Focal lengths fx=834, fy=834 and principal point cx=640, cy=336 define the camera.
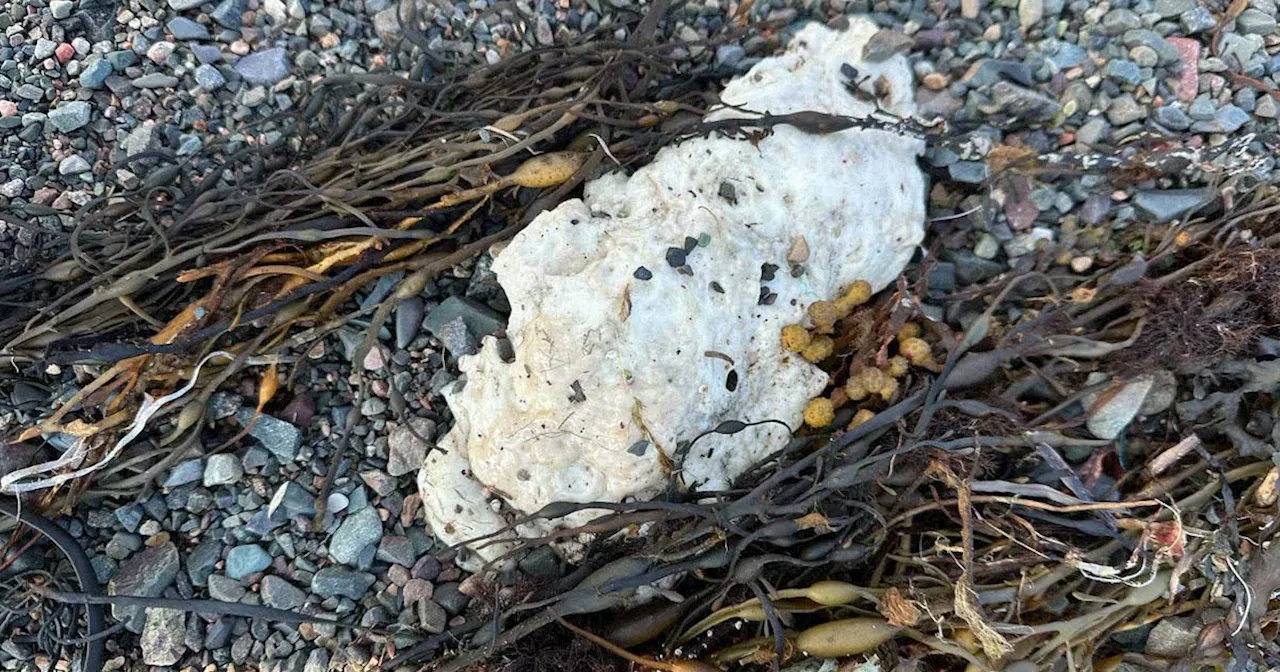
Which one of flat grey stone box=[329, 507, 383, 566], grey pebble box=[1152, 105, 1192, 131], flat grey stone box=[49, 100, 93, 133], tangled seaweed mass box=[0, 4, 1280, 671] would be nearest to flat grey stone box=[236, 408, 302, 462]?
tangled seaweed mass box=[0, 4, 1280, 671]

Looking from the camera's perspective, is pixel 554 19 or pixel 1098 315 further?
pixel 554 19

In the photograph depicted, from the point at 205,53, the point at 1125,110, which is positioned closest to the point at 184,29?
the point at 205,53

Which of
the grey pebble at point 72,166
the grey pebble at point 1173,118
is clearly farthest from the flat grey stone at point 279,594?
the grey pebble at point 1173,118

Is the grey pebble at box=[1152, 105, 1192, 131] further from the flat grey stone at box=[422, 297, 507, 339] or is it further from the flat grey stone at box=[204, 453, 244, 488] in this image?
the flat grey stone at box=[204, 453, 244, 488]

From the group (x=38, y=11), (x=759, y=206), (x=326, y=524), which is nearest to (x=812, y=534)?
(x=759, y=206)

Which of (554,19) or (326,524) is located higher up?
(554,19)

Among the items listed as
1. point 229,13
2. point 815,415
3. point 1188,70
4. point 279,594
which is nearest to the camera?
point 815,415

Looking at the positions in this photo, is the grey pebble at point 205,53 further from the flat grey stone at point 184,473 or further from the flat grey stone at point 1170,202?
the flat grey stone at point 1170,202

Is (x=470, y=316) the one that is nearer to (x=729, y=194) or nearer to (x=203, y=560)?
(x=729, y=194)

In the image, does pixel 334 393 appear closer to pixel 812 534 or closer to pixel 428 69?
pixel 428 69
